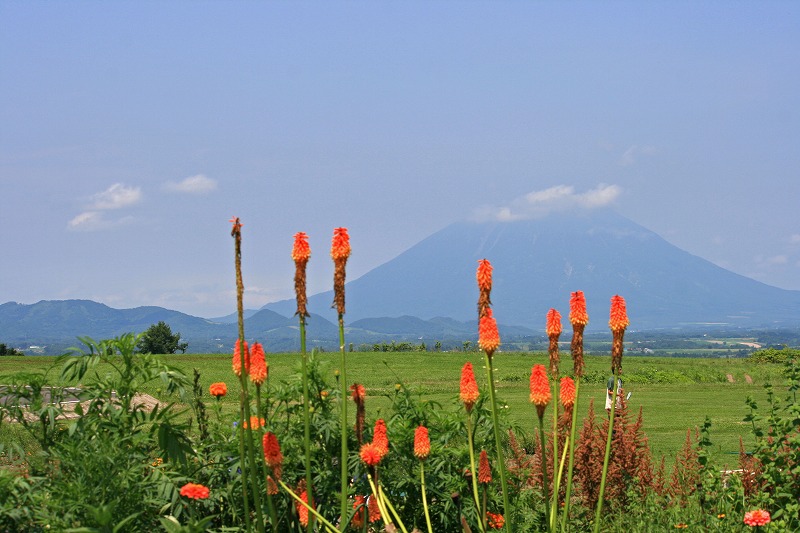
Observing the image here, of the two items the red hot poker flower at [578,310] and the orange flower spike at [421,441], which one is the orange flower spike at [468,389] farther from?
the red hot poker flower at [578,310]

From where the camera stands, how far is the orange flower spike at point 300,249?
3.71m

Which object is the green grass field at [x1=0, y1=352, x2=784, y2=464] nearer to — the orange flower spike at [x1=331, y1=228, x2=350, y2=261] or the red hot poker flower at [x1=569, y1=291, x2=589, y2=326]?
the red hot poker flower at [x1=569, y1=291, x2=589, y2=326]

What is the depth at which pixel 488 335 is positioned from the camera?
137 inches

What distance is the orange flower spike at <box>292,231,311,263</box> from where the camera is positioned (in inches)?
146

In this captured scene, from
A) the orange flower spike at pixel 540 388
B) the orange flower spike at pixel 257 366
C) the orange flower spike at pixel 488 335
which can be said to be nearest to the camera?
the orange flower spike at pixel 488 335

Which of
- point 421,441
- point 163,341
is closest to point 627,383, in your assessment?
point 421,441

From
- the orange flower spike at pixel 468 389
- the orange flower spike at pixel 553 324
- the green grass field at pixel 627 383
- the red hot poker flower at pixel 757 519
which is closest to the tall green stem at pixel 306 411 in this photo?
the orange flower spike at pixel 468 389

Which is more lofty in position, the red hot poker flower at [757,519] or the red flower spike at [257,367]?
the red flower spike at [257,367]

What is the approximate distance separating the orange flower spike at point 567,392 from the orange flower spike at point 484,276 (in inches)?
25.4

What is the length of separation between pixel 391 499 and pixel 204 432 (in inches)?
51.8

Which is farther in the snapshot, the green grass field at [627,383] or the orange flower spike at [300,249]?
the green grass field at [627,383]

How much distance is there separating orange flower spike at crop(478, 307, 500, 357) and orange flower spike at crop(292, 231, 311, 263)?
791 mm

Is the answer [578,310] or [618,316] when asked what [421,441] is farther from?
[618,316]

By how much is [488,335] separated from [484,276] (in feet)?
0.79
